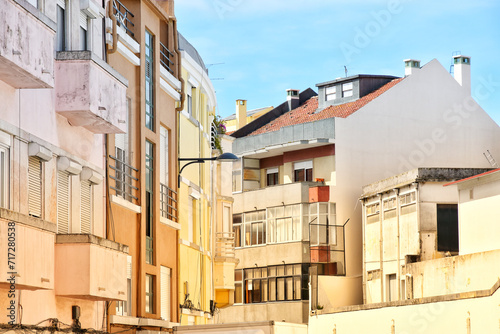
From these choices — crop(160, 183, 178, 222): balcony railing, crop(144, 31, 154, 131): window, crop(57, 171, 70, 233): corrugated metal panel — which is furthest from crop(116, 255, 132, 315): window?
crop(57, 171, 70, 233): corrugated metal panel

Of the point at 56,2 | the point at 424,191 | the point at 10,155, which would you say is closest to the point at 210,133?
the point at 424,191

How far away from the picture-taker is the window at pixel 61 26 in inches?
815

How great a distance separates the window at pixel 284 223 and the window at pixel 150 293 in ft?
103

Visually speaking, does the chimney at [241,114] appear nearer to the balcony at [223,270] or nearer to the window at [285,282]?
the window at [285,282]

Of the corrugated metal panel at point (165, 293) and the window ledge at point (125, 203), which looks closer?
the window ledge at point (125, 203)

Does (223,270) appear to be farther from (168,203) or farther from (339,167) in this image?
(339,167)

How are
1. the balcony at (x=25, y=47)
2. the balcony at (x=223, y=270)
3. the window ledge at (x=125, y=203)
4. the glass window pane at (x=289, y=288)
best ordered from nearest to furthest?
the balcony at (x=25, y=47)
the window ledge at (x=125, y=203)
the balcony at (x=223, y=270)
the glass window pane at (x=289, y=288)

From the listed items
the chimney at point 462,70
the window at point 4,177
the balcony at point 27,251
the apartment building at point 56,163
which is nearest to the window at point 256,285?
the chimney at point 462,70

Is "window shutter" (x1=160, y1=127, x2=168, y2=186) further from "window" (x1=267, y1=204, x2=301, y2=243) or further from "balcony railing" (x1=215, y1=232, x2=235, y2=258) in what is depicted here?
"window" (x1=267, y1=204, x2=301, y2=243)

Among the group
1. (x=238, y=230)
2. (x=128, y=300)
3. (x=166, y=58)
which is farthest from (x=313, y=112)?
(x=128, y=300)

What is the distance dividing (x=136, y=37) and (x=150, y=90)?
5.28 feet

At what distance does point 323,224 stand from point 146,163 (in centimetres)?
3079

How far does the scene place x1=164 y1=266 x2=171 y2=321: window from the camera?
28.5 metres

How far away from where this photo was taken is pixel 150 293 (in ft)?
88.7
